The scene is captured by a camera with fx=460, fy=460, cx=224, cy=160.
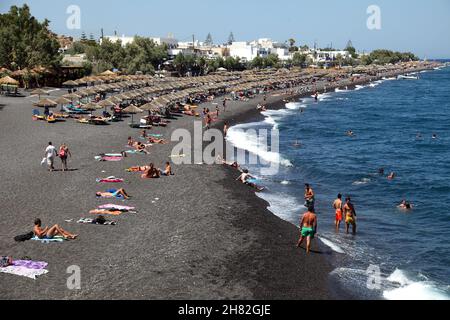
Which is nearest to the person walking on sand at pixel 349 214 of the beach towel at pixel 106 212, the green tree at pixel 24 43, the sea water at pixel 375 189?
the sea water at pixel 375 189

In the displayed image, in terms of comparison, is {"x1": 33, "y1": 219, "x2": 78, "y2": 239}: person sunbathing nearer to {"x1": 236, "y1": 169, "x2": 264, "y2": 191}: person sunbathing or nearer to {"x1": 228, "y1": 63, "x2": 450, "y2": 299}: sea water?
{"x1": 228, "y1": 63, "x2": 450, "y2": 299}: sea water

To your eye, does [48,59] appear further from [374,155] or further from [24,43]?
[374,155]

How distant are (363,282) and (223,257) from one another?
378 cm

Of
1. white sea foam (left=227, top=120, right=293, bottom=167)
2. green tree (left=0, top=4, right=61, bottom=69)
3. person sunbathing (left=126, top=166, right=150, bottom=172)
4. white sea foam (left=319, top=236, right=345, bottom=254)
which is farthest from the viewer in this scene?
green tree (left=0, top=4, right=61, bottom=69)

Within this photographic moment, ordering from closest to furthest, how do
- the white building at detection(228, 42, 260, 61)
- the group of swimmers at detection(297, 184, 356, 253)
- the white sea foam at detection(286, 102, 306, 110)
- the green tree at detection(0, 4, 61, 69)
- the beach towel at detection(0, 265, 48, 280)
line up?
1. the beach towel at detection(0, 265, 48, 280)
2. the group of swimmers at detection(297, 184, 356, 253)
3. the green tree at detection(0, 4, 61, 69)
4. the white sea foam at detection(286, 102, 306, 110)
5. the white building at detection(228, 42, 260, 61)

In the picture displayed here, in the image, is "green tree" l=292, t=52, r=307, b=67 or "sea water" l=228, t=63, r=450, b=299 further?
"green tree" l=292, t=52, r=307, b=67

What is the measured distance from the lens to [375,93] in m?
93.8

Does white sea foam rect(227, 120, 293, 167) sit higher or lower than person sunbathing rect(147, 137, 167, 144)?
lower

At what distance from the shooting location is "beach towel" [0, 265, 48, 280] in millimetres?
10609

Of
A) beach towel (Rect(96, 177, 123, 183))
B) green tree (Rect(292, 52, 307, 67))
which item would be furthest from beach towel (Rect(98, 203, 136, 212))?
green tree (Rect(292, 52, 307, 67))

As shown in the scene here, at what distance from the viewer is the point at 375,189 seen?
2336 centimetres

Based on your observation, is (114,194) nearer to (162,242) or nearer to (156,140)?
Answer: (162,242)

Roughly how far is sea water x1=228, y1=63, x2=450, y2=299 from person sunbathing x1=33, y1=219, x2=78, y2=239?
297 inches
